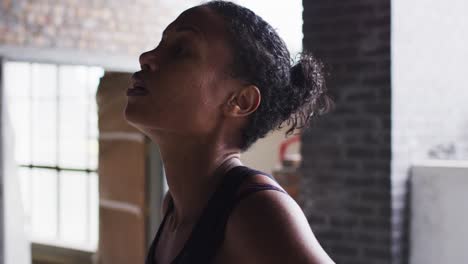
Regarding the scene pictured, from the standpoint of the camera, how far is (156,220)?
14.1ft

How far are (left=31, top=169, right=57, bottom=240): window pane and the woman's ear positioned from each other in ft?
17.6

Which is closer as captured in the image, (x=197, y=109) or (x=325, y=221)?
(x=197, y=109)

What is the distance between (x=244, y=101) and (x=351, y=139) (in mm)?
2526

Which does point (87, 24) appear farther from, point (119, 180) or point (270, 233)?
point (270, 233)

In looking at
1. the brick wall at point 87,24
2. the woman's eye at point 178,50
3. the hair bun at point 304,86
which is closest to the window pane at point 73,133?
the brick wall at point 87,24

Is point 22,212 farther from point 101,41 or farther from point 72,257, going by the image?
point 72,257

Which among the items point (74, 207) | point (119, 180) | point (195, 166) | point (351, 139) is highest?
point (195, 166)

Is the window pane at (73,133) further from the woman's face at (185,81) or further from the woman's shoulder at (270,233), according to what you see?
the woman's shoulder at (270,233)

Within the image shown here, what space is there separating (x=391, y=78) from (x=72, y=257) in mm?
3814

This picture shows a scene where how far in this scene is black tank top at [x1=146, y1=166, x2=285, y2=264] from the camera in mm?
1206

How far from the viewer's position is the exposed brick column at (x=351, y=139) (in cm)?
374

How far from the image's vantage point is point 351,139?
12.7 ft

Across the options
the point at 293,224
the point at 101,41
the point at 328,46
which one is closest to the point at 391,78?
the point at 328,46

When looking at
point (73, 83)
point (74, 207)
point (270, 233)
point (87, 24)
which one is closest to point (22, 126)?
point (73, 83)
